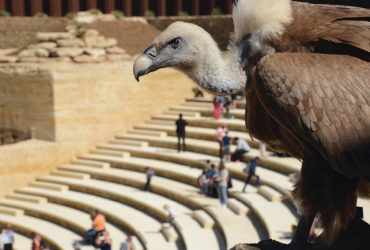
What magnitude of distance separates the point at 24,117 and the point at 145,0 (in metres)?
11.1

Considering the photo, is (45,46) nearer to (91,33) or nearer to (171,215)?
(91,33)

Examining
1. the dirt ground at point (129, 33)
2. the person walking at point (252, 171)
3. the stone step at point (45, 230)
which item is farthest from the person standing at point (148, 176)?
the dirt ground at point (129, 33)

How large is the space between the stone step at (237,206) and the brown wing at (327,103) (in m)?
9.38

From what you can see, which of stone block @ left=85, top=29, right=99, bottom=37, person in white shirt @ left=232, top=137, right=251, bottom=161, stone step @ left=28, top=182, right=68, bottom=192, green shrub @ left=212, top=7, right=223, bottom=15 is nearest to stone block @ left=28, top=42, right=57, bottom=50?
stone block @ left=85, top=29, right=99, bottom=37

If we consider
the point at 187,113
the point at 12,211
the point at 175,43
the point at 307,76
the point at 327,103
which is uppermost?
the point at 175,43

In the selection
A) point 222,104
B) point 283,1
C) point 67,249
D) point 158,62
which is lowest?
point 67,249

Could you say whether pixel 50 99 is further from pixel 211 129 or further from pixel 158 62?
pixel 158 62

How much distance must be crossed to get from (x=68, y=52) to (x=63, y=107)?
2155mm

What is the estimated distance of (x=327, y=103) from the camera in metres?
3.47

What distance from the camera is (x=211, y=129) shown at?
20.2 meters

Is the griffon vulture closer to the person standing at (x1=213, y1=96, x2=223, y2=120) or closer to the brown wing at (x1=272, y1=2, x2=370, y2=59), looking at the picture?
the brown wing at (x1=272, y1=2, x2=370, y2=59)

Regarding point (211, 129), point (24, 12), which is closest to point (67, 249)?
point (211, 129)

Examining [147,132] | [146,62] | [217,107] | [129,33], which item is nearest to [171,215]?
[217,107]

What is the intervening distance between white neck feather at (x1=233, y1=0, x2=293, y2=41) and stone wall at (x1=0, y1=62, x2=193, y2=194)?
1736cm
